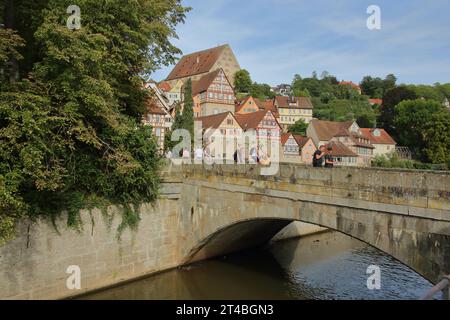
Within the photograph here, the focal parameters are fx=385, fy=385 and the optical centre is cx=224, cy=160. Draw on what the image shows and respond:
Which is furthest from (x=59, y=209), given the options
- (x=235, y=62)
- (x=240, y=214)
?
(x=235, y=62)

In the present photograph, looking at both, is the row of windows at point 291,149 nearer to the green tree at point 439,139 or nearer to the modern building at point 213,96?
the modern building at point 213,96

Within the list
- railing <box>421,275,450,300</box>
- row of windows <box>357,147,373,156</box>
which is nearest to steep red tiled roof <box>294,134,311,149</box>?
row of windows <box>357,147,373,156</box>

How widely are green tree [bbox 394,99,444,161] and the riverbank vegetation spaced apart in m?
59.2

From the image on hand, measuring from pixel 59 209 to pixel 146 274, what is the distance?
5075 mm

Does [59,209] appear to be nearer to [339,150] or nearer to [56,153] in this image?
[56,153]

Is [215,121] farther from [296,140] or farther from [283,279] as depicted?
[283,279]

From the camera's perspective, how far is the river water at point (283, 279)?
15219 millimetres

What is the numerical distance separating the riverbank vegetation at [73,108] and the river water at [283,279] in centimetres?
312

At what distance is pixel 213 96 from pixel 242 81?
31632mm

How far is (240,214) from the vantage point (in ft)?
49.5

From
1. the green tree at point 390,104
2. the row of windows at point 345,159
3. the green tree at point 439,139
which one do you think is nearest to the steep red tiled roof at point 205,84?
the row of windows at point 345,159

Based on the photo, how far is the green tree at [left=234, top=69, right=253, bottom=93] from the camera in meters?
95.5

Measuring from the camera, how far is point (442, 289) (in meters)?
4.29

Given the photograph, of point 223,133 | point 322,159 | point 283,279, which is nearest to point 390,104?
point 223,133
